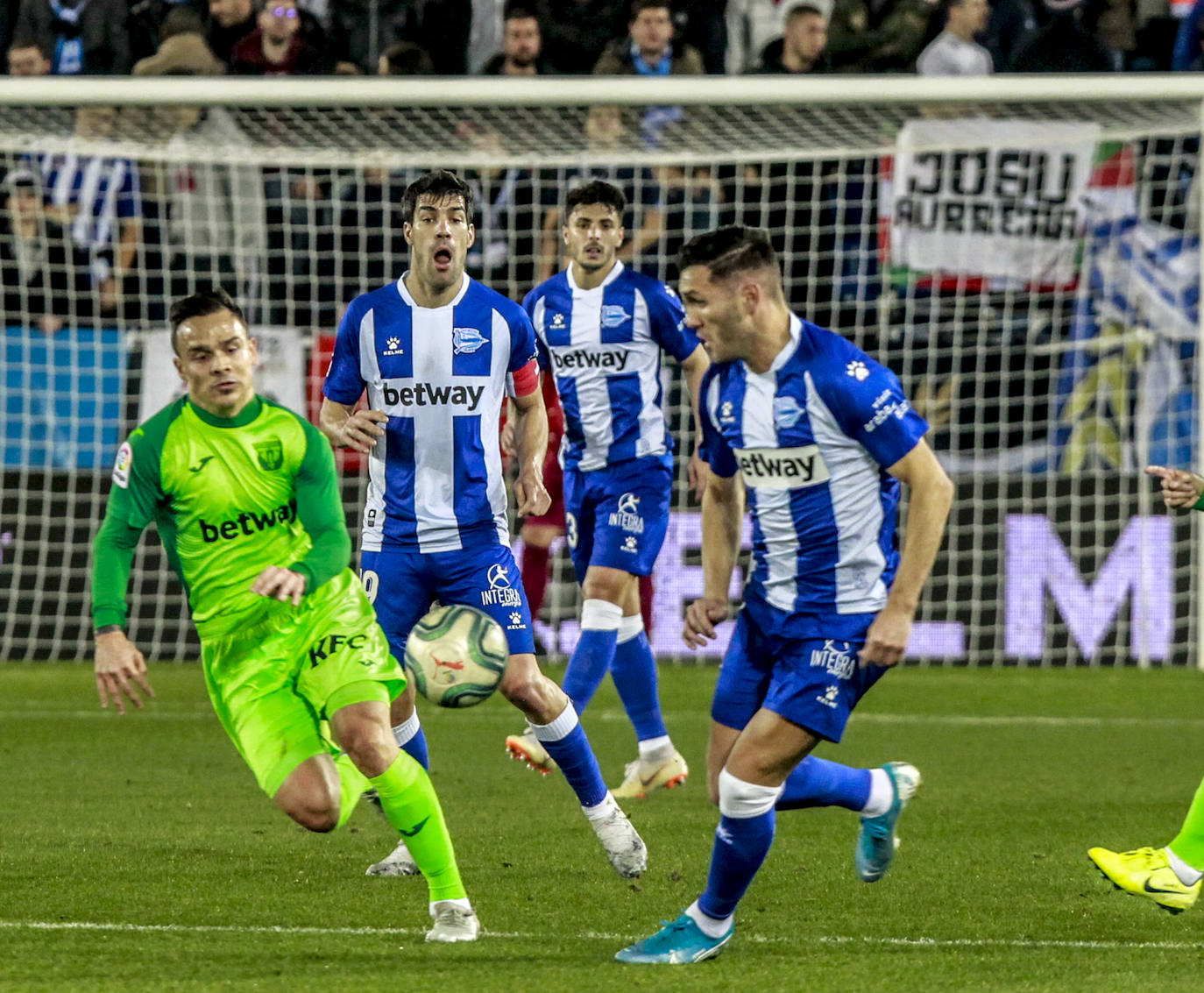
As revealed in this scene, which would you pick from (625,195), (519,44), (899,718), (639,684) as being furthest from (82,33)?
(639,684)

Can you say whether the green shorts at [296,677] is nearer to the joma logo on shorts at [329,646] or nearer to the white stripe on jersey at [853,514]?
the joma logo on shorts at [329,646]

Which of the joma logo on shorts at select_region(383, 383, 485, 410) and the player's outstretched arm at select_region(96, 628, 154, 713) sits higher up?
the joma logo on shorts at select_region(383, 383, 485, 410)

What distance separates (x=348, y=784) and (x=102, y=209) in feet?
28.7

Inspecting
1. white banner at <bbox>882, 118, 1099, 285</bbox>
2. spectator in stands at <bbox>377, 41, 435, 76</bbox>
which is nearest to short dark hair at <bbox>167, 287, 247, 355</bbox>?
white banner at <bbox>882, 118, 1099, 285</bbox>

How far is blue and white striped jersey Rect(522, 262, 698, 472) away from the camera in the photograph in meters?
7.36

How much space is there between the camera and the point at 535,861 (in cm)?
578

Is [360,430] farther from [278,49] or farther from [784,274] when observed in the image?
[278,49]

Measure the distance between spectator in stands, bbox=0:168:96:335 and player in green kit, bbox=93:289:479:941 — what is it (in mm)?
7997

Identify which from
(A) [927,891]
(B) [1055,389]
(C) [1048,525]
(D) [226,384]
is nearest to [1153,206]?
(B) [1055,389]

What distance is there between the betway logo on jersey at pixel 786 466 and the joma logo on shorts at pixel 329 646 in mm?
1103

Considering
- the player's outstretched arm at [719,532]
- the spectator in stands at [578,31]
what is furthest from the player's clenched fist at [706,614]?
the spectator in stands at [578,31]

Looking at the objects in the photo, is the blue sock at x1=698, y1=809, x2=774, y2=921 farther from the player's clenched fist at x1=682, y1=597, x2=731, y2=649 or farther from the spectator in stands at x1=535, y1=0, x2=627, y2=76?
the spectator in stands at x1=535, y1=0, x2=627, y2=76

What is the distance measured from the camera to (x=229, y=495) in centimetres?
478

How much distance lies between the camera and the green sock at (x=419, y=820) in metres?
4.51
